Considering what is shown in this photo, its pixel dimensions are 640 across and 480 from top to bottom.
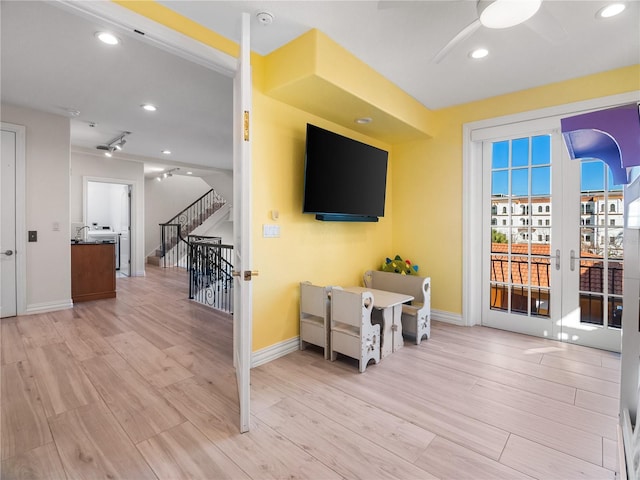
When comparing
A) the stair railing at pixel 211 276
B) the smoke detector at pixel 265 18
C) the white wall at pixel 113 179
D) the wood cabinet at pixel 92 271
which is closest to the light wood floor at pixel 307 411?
the stair railing at pixel 211 276

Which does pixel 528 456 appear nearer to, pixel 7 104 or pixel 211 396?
pixel 211 396

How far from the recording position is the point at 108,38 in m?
2.50

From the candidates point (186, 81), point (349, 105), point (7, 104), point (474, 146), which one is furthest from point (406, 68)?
point (7, 104)

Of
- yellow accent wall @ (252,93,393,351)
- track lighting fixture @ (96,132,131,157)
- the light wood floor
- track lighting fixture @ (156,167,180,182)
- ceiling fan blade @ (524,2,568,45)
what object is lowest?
the light wood floor

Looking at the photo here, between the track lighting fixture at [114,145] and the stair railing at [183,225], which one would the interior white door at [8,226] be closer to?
the track lighting fixture at [114,145]

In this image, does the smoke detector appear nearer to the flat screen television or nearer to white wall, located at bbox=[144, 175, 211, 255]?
the flat screen television

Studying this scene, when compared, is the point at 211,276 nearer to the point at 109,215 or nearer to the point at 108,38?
the point at 108,38

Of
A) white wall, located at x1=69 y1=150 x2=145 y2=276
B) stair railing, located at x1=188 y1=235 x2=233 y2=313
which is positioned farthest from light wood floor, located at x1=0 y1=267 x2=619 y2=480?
white wall, located at x1=69 y1=150 x2=145 y2=276

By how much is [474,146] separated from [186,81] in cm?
340

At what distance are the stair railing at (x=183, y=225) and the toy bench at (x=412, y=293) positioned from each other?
6945 millimetres

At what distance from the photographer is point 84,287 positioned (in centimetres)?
497

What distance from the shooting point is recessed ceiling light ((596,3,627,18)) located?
6.91 ft

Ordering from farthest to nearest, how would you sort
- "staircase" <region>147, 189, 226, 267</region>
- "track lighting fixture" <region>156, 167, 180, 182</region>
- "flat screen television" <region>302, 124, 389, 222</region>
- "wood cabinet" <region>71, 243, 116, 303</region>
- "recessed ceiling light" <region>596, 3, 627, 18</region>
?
Result: "staircase" <region>147, 189, 226, 267</region>, "track lighting fixture" <region>156, 167, 180, 182</region>, "wood cabinet" <region>71, 243, 116, 303</region>, "flat screen television" <region>302, 124, 389, 222</region>, "recessed ceiling light" <region>596, 3, 627, 18</region>

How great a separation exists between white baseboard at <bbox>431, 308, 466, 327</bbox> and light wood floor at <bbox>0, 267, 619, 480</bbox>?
51 centimetres
